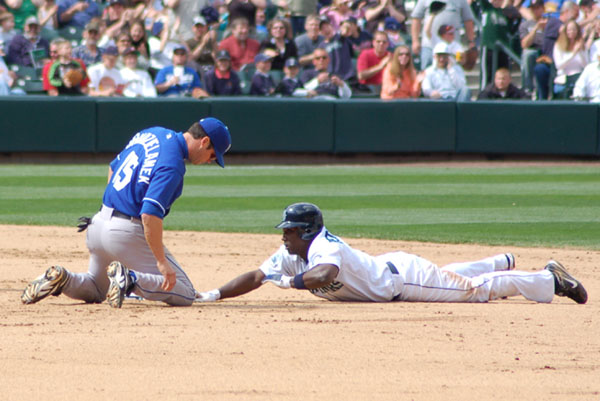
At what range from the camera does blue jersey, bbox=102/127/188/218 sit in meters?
5.64

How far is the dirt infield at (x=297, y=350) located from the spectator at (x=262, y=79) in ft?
36.1

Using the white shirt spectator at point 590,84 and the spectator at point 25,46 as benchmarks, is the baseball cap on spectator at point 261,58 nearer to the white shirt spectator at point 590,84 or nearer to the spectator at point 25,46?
the spectator at point 25,46

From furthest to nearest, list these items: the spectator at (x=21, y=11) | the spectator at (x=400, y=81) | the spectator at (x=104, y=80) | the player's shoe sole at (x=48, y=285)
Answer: the spectator at (x=21, y=11) → the spectator at (x=400, y=81) → the spectator at (x=104, y=80) → the player's shoe sole at (x=48, y=285)

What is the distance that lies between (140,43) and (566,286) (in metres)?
12.6

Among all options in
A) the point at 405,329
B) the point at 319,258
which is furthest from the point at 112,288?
the point at 405,329

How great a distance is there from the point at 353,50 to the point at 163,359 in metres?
14.9

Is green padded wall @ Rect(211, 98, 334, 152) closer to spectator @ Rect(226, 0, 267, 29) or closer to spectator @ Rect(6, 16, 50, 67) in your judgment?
spectator @ Rect(226, 0, 267, 29)

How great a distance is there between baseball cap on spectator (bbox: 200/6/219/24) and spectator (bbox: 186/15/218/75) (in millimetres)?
457

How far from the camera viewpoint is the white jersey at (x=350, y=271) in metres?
6.22

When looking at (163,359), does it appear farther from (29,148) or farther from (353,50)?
(353,50)

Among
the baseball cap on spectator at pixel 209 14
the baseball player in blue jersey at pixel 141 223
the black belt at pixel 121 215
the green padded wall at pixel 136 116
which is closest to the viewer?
the baseball player in blue jersey at pixel 141 223

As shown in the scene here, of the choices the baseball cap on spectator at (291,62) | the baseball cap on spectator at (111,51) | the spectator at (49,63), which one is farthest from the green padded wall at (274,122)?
the spectator at (49,63)

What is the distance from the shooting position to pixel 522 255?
29.6 ft

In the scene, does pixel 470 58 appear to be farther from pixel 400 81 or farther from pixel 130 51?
pixel 130 51
